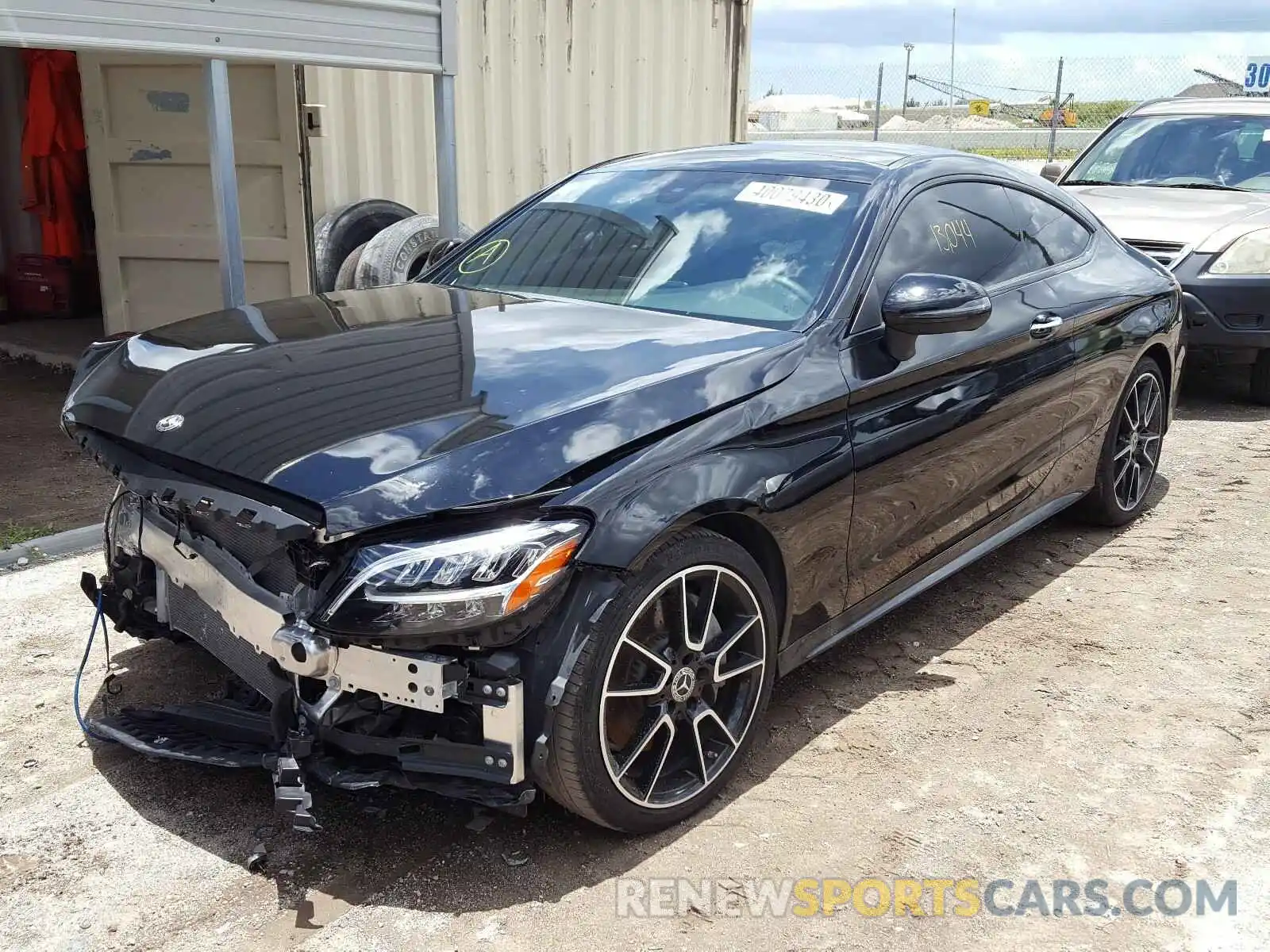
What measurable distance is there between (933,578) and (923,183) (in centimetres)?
130

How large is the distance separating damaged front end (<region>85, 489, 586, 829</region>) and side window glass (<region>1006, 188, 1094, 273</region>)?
2.61 meters

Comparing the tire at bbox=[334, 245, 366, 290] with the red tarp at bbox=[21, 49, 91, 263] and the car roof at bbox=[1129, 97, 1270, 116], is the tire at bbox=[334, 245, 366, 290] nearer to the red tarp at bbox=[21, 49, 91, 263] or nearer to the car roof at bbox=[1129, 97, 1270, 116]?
the red tarp at bbox=[21, 49, 91, 263]

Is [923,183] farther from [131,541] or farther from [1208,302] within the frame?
[1208,302]

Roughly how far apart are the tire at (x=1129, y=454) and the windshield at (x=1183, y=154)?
3.91 meters

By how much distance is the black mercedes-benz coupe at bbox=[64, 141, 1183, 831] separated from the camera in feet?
8.23

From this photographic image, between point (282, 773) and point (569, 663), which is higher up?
point (569, 663)

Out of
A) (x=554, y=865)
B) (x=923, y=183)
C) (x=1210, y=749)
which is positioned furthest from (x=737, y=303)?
(x=1210, y=749)

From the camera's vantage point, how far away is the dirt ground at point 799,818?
8.57ft

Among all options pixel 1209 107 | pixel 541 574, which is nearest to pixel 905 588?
pixel 541 574

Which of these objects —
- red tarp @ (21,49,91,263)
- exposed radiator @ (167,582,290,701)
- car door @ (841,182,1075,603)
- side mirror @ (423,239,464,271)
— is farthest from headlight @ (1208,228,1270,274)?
red tarp @ (21,49,91,263)

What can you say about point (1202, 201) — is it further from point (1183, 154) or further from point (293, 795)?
point (293, 795)

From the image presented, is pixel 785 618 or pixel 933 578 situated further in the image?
pixel 933 578

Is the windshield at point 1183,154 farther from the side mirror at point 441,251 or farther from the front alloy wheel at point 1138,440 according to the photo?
the side mirror at point 441,251

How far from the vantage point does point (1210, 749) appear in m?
3.45
